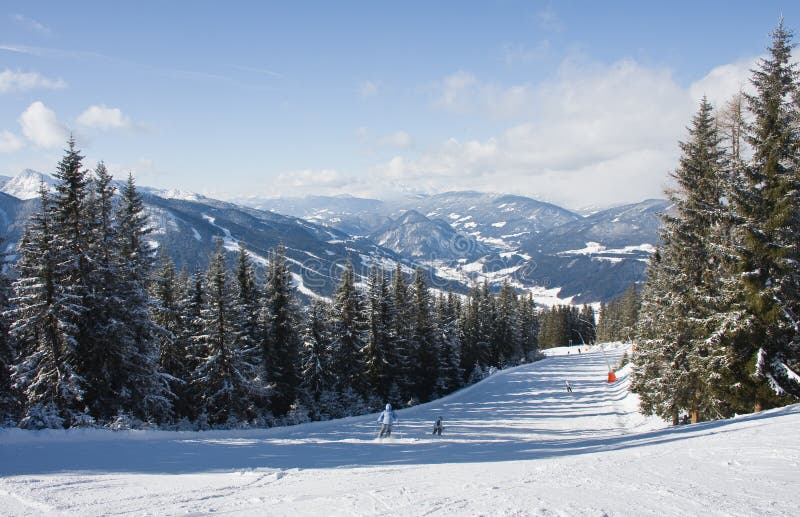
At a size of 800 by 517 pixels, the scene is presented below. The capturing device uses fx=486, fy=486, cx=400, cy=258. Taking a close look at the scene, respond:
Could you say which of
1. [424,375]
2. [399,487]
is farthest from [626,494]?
[424,375]

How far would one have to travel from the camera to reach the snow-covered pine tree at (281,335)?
3253 centimetres

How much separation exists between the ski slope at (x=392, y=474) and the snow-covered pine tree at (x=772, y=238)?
2687 millimetres

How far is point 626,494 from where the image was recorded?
8.49m

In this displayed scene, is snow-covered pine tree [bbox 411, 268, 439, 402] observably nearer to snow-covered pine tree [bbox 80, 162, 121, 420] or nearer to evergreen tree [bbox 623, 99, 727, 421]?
evergreen tree [bbox 623, 99, 727, 421]

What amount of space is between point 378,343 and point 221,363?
535 inches

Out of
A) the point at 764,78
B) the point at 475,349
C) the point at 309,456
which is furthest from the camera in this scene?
the point at 475,349

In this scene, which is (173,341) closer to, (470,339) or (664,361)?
(664,361)

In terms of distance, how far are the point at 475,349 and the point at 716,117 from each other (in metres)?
40.5

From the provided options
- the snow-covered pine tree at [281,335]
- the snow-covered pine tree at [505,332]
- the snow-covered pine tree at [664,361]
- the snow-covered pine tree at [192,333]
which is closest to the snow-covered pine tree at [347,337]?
the snow-covered pine tree at [281,335]

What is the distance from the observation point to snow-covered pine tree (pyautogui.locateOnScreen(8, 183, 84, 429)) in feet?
59.9

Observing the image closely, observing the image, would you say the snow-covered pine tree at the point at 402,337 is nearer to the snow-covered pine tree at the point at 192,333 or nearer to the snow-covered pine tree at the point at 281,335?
the snow-covered pine tree at the point at 281,335

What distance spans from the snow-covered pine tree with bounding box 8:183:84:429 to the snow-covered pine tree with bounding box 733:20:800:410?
1005 inches

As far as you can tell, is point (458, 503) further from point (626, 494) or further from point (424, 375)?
point (424, 375)

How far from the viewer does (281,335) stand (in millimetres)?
33438
